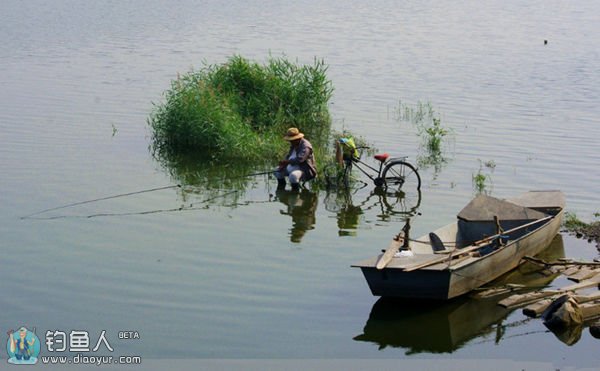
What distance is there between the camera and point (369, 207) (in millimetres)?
19500

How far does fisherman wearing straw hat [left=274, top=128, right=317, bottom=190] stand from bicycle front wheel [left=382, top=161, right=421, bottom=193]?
5.31ft

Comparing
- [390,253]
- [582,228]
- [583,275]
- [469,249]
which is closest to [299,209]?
[582,228]

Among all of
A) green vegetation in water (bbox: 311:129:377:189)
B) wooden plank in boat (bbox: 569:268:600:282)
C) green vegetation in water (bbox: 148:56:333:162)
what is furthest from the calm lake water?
wooden plank in boat (bbox: 569:268:600:282)

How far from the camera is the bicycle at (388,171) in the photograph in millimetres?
20047

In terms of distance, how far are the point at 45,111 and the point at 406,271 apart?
17487 mm

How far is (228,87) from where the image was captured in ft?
81.6

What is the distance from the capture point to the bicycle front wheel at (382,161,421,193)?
67.1 feet

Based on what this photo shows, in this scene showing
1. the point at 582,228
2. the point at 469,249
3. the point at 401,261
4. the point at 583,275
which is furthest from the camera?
the point at 582,228

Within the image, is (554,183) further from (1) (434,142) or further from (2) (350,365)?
(2) (350,365)

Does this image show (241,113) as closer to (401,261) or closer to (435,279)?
(401,261)

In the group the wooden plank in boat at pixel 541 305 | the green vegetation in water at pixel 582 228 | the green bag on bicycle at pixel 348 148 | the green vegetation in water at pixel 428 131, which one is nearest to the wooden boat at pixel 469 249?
the green vegetation in water at pixel 582 228

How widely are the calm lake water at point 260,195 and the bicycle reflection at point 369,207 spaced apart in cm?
7

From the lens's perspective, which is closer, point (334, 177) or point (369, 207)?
point (369, 207)

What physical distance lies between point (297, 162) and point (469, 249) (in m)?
6.32
